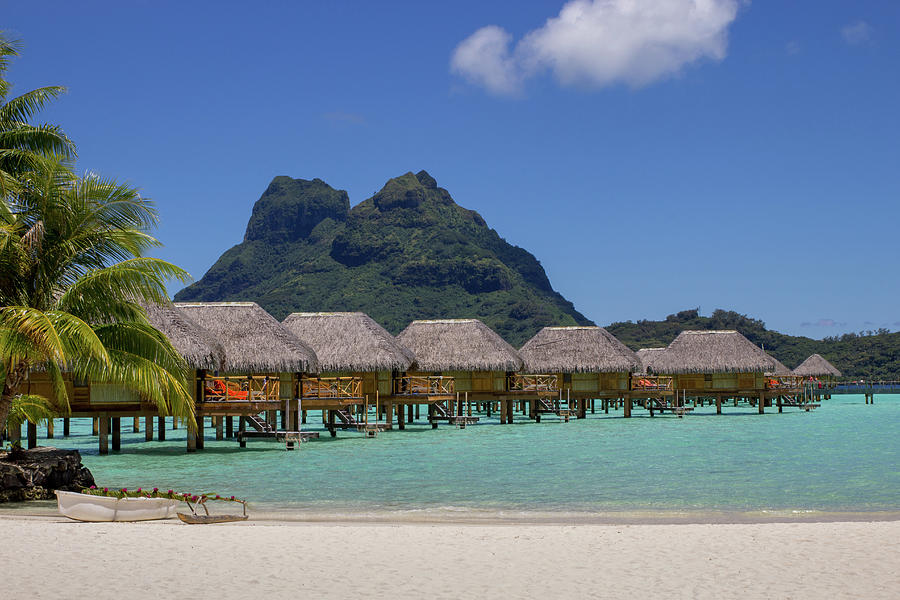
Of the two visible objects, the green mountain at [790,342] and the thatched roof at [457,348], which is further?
the green mountain at [790,342]

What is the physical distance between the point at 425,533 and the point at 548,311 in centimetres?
8755

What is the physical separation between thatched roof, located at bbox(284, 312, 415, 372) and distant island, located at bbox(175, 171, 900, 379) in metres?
57.2

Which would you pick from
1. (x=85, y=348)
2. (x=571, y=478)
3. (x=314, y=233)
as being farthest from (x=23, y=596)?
(x=314, y=233)

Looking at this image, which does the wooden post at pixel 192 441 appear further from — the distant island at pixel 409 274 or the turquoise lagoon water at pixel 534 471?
the distant island at pixel 409 274

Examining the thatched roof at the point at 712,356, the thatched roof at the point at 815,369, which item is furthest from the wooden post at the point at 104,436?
the thatched roof at the point at 815,369

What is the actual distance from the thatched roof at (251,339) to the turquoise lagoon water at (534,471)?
7.21ft

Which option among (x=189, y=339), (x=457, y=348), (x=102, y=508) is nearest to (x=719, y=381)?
(x=457, y=348)

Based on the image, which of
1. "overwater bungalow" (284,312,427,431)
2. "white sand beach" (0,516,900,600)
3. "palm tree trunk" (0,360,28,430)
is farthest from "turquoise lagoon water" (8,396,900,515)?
"palm tree trunk" (0,360,28,430)

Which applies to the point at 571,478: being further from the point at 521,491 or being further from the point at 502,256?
the point at 502,256

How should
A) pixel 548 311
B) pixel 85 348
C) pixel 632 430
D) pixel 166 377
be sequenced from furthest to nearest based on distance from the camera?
1. pixel 548 311
2. pixel 632 430
3. pixel 166 377
4. pixel 85 348

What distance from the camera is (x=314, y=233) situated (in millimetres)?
125312

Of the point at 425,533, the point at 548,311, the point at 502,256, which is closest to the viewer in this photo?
the point at 425,533

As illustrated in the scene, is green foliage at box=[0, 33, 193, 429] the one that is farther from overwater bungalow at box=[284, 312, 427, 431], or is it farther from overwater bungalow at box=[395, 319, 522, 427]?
overwater bungalow at box=[395, 319, 522, 427]

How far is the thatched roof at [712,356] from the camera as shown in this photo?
148 ft
